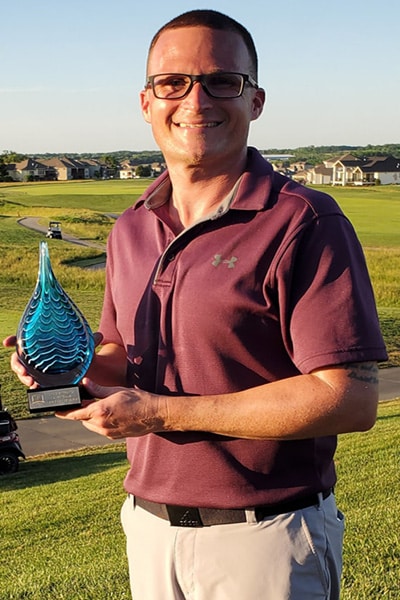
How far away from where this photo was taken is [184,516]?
2412 millimetres

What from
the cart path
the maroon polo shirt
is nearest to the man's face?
the maroon polo shirt

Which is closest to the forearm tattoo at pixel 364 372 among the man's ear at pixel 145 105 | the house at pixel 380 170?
the man's ear at pixel 145 105

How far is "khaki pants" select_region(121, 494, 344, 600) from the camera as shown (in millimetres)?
2318

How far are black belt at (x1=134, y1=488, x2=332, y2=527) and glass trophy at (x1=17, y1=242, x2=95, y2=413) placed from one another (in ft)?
1.58

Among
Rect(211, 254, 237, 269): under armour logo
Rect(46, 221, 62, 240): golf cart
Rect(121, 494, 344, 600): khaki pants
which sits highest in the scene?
Rect(211, 254, 237, 269): under armour logo


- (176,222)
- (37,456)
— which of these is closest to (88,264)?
(37,456)

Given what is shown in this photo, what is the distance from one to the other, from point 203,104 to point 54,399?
92 centimetres

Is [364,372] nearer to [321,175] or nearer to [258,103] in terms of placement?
[258,103]

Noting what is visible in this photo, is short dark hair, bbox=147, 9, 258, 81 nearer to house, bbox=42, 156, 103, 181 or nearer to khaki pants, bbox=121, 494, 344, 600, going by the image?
khaki pants, bbox=121, 494, 344, 600

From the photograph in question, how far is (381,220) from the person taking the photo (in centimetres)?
7531

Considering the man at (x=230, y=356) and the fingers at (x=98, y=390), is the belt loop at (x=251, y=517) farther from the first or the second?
the fingers at (x=98, y=390)

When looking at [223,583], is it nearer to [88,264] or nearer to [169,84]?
[169,84]

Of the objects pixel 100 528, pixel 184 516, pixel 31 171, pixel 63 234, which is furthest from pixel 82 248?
pixel 31 171

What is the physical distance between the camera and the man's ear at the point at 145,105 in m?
2.68
